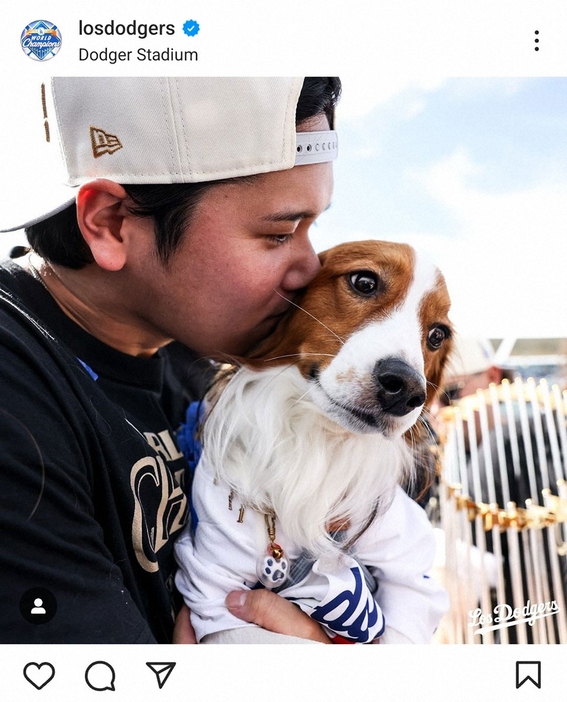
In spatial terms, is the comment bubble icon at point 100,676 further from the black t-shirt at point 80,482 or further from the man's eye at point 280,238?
the man's eye at point 280,238

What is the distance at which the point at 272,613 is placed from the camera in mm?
1216

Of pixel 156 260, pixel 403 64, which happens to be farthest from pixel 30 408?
pixel 403 64

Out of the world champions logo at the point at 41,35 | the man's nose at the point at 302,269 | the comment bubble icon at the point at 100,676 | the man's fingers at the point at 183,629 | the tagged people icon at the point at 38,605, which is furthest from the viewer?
the man's nose at the point at 302,269

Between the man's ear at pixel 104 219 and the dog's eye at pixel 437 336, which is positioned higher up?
the man's ear at pixel 104 219

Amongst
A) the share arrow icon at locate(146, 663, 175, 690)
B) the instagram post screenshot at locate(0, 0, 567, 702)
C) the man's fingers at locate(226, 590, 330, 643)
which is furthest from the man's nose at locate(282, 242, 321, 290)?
the share arrow icon at locate(146, 663, 175, 690)

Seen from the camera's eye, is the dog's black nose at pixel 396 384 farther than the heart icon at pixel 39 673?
Yes

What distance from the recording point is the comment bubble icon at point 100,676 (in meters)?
0.94

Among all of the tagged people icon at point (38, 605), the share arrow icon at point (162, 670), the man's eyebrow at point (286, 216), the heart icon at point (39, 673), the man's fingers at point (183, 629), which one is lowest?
the man's fingers at point (183, 629)

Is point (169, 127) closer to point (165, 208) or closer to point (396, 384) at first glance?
point (165, 208)

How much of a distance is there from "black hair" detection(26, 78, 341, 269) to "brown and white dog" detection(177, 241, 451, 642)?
32cm

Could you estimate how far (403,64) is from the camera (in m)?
1.14

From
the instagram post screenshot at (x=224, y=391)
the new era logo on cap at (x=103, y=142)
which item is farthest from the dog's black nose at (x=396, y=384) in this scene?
the new era logo on cap at (x=103, y=142)

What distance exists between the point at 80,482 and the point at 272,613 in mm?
492

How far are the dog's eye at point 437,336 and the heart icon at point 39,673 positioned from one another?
952mm
